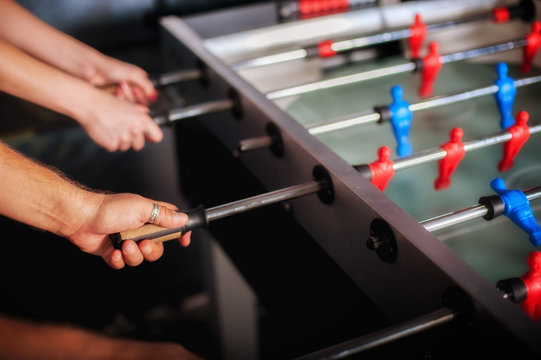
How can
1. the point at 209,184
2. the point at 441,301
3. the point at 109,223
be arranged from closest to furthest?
the point at 441,301 < the point at 109,223 < the point at 209,184

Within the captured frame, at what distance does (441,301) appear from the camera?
63 cm

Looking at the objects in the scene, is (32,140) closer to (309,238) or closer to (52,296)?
(52,296)

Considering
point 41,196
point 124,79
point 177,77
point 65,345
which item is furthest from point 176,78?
point 65,345

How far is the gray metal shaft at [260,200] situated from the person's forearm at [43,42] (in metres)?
0.71

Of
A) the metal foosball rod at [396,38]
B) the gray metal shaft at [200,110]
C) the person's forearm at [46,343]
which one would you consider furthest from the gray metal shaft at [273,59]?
the person's forearm at [46,343]

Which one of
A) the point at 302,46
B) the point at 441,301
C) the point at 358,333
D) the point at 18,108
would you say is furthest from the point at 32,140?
the point at 441,301

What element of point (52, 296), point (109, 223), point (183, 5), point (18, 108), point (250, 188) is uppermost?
point (183, 5)

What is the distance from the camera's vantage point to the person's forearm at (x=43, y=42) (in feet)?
4.01

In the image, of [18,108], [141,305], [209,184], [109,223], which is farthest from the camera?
[141,305]

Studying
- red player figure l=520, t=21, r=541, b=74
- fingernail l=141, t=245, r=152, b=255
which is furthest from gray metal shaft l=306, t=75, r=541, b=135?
fingernail l=141, t=245, r=152, b=255

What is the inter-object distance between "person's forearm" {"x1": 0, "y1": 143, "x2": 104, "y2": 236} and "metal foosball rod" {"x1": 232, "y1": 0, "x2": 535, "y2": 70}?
61 centimetres

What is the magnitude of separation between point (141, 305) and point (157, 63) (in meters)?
1.03

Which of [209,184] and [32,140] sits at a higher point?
[32,140]

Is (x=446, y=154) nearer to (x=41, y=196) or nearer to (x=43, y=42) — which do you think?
(x=41, y=196)
